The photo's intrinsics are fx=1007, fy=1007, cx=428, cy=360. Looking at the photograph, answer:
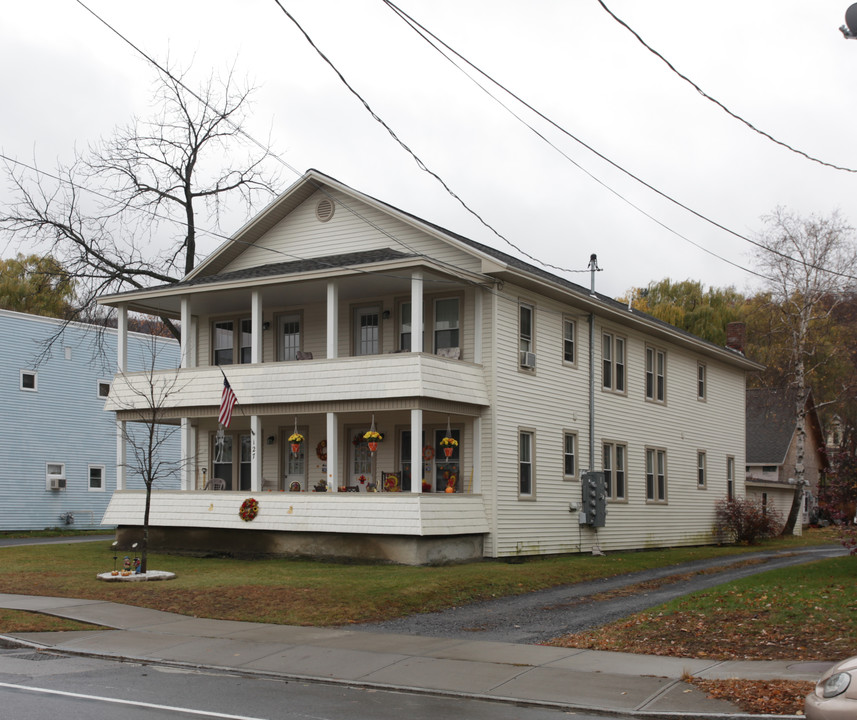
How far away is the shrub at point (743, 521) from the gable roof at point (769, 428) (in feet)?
43.9

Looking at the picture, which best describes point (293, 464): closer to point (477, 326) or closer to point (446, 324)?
point (446, 324)

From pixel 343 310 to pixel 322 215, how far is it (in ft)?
8.99

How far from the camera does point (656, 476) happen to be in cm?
3228

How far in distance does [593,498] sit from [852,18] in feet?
59.7

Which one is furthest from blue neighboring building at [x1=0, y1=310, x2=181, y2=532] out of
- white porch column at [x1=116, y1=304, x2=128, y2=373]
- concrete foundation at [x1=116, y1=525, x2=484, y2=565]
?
concrete foundation at [x1=116, y1=525, x2=484, y2=565]

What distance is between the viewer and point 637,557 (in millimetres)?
27234

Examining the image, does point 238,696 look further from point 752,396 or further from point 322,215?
point 752,396

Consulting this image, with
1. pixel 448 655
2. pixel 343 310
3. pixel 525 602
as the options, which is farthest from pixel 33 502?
pixel 448 655

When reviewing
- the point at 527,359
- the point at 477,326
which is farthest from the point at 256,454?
the point at 527,359

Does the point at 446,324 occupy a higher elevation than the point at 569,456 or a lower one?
higher

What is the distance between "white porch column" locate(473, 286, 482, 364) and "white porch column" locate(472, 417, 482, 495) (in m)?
1.56

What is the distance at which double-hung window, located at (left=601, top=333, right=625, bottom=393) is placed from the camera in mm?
29281

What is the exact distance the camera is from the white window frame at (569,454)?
2700 cm

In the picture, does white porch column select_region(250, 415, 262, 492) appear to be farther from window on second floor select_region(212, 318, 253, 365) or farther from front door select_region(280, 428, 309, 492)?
window on second floor select_region(212, 318, 253, 365)
